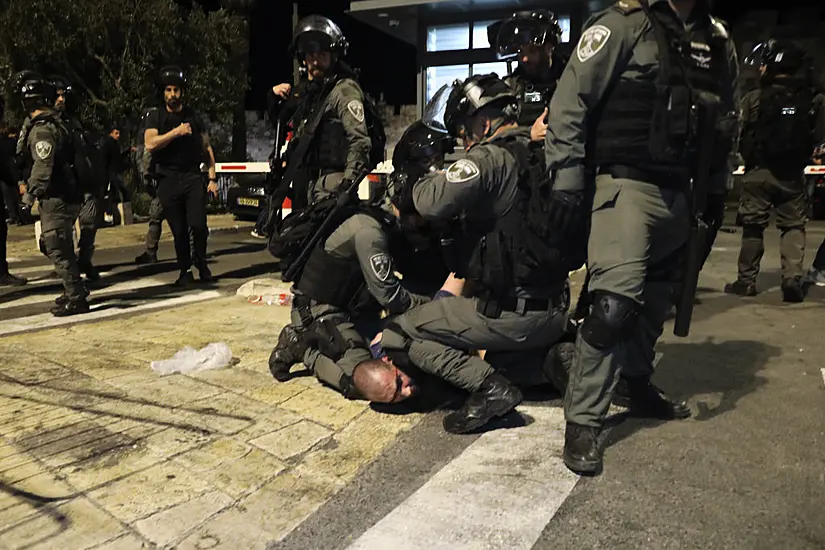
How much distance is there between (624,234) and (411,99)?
60.3 ft

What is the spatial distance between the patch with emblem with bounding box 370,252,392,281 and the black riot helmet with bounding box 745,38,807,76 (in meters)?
4.31

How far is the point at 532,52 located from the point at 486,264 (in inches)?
75.0

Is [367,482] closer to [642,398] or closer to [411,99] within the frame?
[642,398]

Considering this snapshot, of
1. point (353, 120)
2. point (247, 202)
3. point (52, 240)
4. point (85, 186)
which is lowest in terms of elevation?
point (247, 202)

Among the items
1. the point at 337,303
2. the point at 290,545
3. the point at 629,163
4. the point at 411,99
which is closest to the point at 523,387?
the point at 337,303

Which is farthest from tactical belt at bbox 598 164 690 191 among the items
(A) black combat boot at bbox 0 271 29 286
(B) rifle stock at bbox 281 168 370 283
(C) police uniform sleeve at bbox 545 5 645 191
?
(A) black combat boot at bbox 0 271 29 286

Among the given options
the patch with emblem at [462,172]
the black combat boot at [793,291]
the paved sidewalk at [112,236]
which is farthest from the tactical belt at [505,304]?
the paved sidewalk at [112,236]

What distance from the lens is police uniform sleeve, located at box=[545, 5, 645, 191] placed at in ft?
8.28

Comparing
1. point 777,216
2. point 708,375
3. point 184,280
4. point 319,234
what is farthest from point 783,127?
point 184,280

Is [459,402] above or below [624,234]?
below

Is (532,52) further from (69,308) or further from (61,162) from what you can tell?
(69,308)

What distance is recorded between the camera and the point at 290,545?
2.15 m

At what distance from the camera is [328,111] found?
4.50 m

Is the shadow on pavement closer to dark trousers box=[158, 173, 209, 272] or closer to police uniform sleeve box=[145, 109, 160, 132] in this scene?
dark trousers box=[158, 173, 209, 272]
